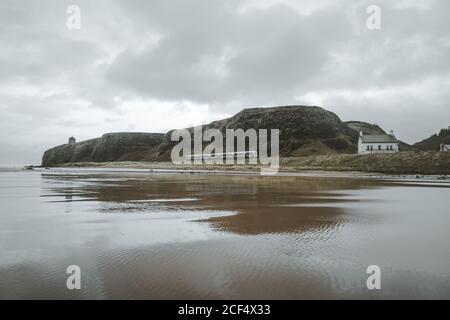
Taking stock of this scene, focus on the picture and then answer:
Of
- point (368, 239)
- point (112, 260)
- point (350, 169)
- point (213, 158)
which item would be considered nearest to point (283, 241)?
point (368, 239)

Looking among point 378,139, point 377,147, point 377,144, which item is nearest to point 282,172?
point 377,147

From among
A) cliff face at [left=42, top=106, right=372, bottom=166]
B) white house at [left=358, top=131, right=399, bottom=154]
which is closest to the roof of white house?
white house at [left=358, top=131, right=399, bottom=154]

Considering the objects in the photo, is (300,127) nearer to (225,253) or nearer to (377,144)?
(377,144)

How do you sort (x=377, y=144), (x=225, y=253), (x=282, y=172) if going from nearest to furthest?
(x=225, y=253), (x=282, y=172), (x=377, y=144)

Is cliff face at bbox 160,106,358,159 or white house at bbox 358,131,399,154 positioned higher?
cliff face at bbox 160,106,358,159

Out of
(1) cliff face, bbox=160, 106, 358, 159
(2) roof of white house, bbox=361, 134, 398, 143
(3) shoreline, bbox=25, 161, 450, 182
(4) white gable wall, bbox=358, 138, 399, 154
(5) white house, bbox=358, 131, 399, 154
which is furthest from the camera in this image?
(1) cliff face, bbox=160, 106, 358, 159

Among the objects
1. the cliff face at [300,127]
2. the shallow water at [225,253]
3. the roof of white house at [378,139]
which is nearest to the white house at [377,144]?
the roof of white house at [378,139]

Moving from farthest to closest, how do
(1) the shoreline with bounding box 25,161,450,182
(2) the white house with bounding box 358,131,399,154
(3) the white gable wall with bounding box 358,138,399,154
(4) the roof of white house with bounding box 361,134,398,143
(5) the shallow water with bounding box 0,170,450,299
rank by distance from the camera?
(4) the roof of white house with bounding box 361,134,398,143, (2) the white house with bounding box 358,131,399,154, (3) the white gable wall with bounding box 358,138,399,154, (1) the shoreline with bounding box 25,161,450,182, (5) the shallow water with bounding box 0,170,450,299

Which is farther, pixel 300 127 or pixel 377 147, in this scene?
pixel 300 127

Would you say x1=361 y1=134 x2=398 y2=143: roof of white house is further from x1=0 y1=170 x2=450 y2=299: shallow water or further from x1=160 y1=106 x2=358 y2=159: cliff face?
x1=0 y1=170 x2=450 y2=299: shallow water

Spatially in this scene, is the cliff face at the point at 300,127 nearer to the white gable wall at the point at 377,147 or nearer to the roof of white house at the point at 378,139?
the roof of white house at the point at 378,139

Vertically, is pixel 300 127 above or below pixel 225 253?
above
